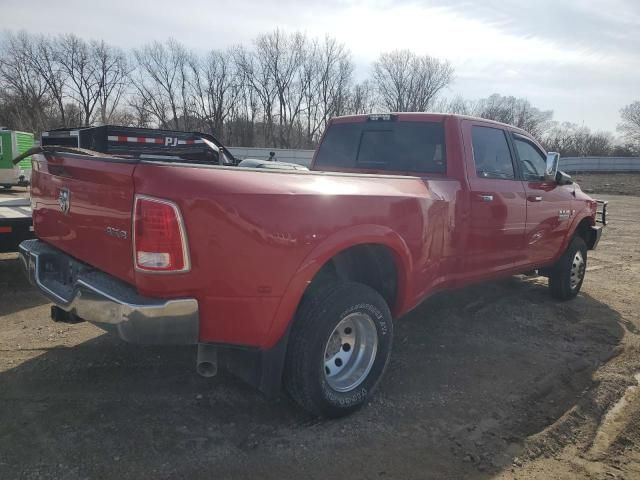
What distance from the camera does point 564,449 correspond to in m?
2.82

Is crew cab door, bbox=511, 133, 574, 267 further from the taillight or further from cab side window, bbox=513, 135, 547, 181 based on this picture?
the taillight

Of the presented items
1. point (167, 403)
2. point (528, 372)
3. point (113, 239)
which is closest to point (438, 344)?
point (528, 372)

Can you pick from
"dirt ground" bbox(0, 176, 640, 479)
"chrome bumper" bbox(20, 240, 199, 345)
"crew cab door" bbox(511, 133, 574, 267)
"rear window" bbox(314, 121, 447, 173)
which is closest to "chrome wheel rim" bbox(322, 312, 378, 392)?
"dirt ground" bbox(0, 176, 640, 479)

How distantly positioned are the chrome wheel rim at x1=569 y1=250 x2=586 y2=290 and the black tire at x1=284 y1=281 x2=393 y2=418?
150 inches

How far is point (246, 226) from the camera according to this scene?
2.40 meters

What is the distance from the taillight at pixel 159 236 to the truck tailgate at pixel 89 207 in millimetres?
106

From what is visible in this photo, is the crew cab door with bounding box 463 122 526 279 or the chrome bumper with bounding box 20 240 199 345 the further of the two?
the crew cab door with bounding box 463 122 526 279

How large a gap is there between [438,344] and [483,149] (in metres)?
1.80

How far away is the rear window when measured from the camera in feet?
13.8

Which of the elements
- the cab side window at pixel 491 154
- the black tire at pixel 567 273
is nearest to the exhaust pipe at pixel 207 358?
the cab side window at pixel 491 154

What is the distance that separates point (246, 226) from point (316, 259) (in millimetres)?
465

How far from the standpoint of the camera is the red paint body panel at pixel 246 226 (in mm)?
2320

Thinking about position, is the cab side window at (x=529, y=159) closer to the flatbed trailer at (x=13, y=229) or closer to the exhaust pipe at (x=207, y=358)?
the exhaust pipe at (x=207, y=358)

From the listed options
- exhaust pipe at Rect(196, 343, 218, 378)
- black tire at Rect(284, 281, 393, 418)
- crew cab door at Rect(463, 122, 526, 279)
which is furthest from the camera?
crew cab door at Rect(463, 122, 526, 279)
